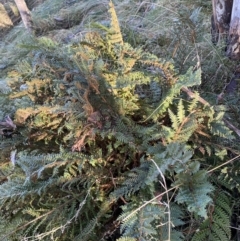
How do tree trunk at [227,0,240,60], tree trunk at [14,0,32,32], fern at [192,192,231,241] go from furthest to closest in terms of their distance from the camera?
tree trunk at [14,0,32,32] → tree trunk at [227,0,240,60] → fern at [192,192,231,241]

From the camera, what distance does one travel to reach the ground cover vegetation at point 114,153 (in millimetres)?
809

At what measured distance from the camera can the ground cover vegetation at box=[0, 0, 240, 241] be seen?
809mm

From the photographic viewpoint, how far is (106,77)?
97cm

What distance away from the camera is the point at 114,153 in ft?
3.19

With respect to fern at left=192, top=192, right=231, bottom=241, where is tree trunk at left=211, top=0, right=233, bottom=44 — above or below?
above

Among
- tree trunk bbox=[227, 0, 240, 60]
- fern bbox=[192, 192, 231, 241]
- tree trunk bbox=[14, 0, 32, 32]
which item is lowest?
fern bbox=[192, 192, 231, 241]

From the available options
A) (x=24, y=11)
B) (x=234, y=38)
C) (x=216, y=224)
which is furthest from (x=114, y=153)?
(x=24, y=11)

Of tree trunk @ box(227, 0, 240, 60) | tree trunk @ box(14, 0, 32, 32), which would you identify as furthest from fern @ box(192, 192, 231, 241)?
tree trunk @ box(14, 0, 32, 32)

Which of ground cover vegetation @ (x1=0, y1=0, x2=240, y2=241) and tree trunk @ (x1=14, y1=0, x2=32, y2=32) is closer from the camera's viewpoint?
ground cover vegetation @ (x1=0, y1=0, x2=240, y2=241)

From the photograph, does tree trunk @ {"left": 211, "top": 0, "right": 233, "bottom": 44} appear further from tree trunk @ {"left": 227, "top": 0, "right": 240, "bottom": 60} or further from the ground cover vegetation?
the ground cover vegetation

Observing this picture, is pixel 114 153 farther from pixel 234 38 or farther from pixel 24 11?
pixel 24 11

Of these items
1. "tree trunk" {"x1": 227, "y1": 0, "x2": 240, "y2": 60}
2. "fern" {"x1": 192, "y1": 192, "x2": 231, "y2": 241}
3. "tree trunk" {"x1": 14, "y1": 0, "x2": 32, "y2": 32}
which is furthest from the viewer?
"tree trunk" {"x1": 14, "y1": 0, "x2": 32, "y2": 32}

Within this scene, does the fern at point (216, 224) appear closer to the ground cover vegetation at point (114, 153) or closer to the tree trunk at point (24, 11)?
the ground cover vegetation at point (114, 153)

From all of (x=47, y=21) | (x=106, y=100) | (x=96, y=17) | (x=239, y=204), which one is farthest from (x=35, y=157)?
(x=47, y=21)
